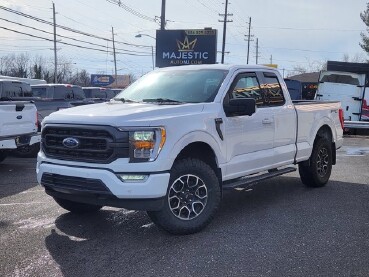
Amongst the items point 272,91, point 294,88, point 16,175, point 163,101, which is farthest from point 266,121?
point 294,88

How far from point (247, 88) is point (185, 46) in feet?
73.3

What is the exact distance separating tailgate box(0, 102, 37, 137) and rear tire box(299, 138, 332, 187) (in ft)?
18.3

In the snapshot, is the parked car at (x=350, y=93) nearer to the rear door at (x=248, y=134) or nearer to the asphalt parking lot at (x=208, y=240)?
the asphalt parking lot at (x=208, y=240)

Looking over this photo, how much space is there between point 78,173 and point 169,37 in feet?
79.4

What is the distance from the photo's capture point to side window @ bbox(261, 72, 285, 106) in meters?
6.70

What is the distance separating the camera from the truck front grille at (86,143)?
4738 mm

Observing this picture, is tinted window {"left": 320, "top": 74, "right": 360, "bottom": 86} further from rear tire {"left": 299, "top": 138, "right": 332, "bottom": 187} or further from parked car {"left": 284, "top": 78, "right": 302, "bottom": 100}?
rear tire {"left": 299, "top": 138, "right": 332, "bottom": 187}

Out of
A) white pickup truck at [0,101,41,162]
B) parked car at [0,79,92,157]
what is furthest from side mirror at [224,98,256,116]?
parked car at [0,79,92,157]

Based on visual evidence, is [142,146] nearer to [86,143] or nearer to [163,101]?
[86,143]

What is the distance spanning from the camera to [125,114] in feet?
16.1

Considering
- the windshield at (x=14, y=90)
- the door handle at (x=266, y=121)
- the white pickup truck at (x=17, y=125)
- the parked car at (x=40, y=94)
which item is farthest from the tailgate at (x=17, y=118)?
the door handle at (x=266, y=121)

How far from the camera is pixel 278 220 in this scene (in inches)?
229

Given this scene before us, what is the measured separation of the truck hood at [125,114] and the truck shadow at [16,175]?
2871 mm

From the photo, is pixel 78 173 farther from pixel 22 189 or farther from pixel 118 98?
pixel 22 189
